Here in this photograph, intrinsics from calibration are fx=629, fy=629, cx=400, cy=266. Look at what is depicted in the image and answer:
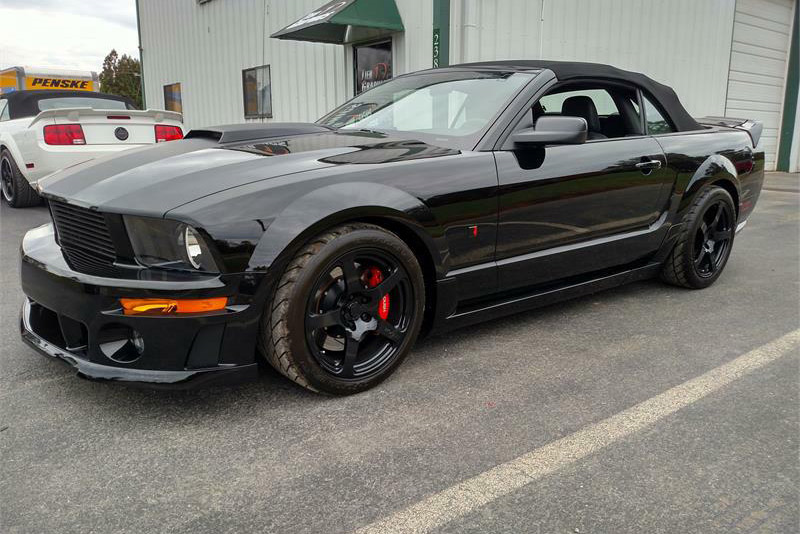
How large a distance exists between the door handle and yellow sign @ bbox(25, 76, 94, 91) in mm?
23182

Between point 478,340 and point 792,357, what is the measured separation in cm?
151

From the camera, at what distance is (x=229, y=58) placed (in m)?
13.4

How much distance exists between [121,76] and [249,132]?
213 ft

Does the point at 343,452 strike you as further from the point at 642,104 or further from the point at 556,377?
the point at 642,104

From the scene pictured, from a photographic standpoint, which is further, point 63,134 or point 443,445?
point 63,134

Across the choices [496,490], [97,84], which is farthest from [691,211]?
[97,84]

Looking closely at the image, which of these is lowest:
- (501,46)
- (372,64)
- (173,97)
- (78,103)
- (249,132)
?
(249,132)

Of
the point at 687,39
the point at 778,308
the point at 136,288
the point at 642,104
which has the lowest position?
the point at 778,308

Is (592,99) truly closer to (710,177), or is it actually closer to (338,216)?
(710,177)

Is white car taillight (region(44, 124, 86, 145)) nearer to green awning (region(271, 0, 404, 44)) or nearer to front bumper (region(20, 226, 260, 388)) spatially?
green awning (region(271, 0, 404, 44))

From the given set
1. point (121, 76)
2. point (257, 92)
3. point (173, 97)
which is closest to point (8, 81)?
point (173, 97)

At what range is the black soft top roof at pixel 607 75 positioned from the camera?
338 centimetres

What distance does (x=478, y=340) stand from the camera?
323cm

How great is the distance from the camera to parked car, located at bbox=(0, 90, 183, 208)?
6.50 metres
